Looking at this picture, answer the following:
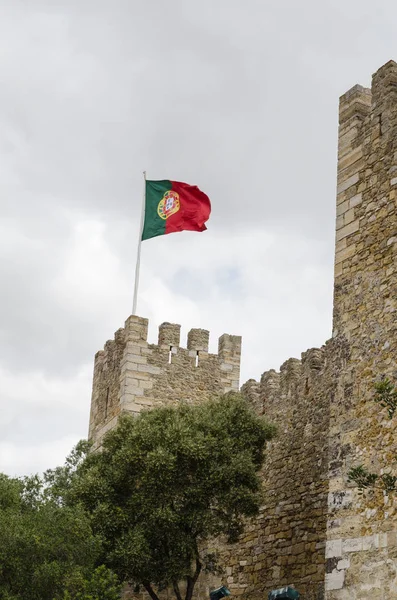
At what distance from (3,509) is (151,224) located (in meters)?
8.15

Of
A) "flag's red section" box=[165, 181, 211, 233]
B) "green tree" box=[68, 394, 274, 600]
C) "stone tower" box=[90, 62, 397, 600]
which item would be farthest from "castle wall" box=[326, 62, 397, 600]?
"flag's red section" box=[165, 181, 211, 233]

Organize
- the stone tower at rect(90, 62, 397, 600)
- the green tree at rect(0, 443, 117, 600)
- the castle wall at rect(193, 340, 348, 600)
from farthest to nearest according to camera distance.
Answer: the castle wall at rect(193, 340, 348, 600), the green tree at rect(0, 443, 117, 600), the stone tower at rect(90, 62, 397, 600)

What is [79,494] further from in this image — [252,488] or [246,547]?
[246,547]

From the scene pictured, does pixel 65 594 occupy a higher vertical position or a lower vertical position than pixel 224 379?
lower

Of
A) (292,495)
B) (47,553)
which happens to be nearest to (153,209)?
(292,495)

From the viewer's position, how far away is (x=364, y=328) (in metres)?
12.7

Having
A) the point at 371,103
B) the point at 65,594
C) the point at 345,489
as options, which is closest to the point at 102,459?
the point at 65,594

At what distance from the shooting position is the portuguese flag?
2169 cm

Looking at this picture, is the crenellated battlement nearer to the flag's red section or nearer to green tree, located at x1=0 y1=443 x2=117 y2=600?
the flag's red section

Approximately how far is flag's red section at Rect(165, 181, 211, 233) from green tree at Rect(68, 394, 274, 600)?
652 cm

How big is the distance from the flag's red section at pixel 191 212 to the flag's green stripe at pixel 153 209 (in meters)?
0.24

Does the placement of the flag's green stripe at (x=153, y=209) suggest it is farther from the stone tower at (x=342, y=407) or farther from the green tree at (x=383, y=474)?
the green tree at (x=383, y=474)

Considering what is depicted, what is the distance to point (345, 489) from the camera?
12141 mm

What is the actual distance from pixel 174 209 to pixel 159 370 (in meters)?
3.70
